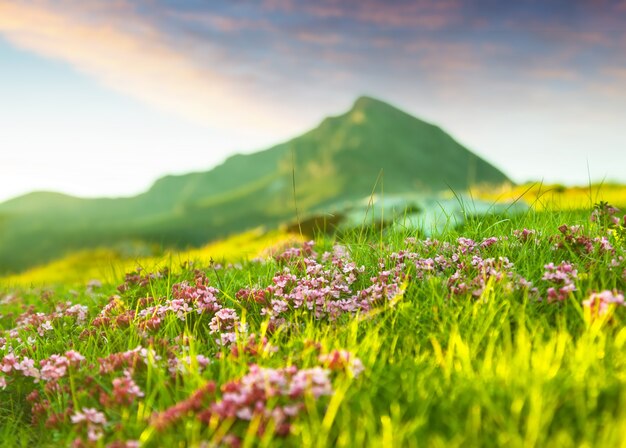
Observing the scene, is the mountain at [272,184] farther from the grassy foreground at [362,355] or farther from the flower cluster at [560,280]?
the flower cluster at [560,280]

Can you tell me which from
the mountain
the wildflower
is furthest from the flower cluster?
the mountain

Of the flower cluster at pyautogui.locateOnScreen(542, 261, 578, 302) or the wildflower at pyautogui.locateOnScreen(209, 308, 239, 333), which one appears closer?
the flower cluster at pyautogui.locateOnScreen(542, 261, 578, 302)

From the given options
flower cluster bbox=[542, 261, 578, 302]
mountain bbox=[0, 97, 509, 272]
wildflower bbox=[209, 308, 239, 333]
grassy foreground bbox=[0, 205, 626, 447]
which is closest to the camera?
grassy foreground bbox=[0, 205, 626, 447]

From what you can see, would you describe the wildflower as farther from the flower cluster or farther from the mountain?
the mountain

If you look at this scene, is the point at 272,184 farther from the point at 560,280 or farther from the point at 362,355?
the point at 362,355

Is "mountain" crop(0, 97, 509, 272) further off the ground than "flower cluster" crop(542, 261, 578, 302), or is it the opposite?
"mountain" crop(0, 97, 509, 272)

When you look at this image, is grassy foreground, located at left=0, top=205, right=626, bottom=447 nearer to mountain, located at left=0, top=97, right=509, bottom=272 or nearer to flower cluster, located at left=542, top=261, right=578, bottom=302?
flower cluster, located at left=542, top=261, right=578, bottom=302

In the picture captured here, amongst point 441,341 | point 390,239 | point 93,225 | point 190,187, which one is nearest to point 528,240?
point 390,239

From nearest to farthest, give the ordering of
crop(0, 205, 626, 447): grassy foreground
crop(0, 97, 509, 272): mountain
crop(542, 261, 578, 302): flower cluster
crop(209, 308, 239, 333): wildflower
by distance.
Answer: crop(0, 205, 626, 447): grassy foreground
crop(542, 261, 578, 302): flower cluster
crop(209, 308, 239, 333): wildflower
crop(0, 97, 509, 272): mountain
